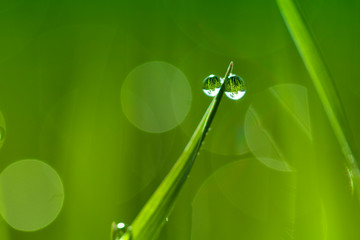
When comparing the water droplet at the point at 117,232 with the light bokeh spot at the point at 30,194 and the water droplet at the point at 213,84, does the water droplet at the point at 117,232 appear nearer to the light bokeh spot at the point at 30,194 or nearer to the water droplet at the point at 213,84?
the water droplet at the point at 213,84

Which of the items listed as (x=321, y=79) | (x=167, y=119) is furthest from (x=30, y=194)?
(x=321, y=79)

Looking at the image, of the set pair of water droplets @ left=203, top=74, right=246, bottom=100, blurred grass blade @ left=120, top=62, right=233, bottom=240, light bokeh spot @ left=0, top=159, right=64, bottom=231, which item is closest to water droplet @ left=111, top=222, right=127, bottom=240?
blurred grass blade @ left=120, top=62, right=233, bottom=240

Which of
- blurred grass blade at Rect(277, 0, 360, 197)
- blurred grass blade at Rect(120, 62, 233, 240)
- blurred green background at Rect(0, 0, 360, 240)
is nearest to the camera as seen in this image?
blurred grass blade at Rect(120, 62, 233, 240)

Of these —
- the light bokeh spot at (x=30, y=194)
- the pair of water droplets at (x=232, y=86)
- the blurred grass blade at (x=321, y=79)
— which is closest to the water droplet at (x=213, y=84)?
the pair of water droplets at (x=232, y=86)

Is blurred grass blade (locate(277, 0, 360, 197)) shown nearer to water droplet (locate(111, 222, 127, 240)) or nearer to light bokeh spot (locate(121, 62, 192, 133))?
water droplet (locate(111, 222, 127, 240))

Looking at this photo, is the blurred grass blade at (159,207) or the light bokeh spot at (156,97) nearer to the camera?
the blurred grass blade at (159,207)

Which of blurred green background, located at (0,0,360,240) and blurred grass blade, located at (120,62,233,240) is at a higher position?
blurred green background, located at (0,0,360,240)

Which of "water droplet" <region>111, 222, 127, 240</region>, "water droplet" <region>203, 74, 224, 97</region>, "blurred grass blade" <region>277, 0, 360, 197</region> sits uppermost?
"water droplet" <region>203, 74, 224, 97</region>
